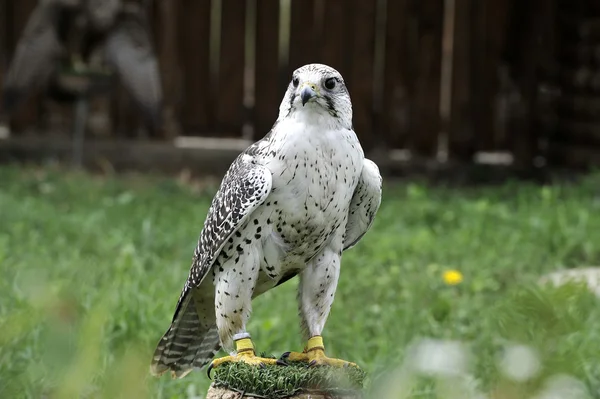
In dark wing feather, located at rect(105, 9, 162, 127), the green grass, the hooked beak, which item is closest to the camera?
the hooked beak

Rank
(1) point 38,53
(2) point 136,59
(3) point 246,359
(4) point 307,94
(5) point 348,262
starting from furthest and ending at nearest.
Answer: (2) point 136,59, (1) point 38,53, (5) point 348,262, (3) point 246,359, (4) point 307,94

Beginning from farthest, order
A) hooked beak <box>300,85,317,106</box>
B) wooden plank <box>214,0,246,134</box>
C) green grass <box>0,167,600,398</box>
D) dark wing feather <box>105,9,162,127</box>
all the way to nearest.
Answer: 1. wooden plank <box>214,0,246,134</box>
2. dark wing feather <box>105,9,162,127</box>
3. green grass <box>0,167,600,398</box>
4. hooked beak <box>300,85,317,106</box>

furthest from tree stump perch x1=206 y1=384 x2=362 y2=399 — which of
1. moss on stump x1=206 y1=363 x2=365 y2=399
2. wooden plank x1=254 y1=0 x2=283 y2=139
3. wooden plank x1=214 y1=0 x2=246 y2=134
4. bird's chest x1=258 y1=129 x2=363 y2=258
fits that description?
wooden plank x1=214 y1=0 x2=246 y2=134

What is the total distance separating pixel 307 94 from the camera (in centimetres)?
219

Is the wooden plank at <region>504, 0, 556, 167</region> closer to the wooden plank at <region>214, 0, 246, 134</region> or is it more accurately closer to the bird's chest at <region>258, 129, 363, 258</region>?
the wooden plank at <region>214, 0, 246, 134</region>

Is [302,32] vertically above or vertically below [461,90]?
above

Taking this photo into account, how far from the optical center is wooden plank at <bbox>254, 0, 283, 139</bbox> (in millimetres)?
8438

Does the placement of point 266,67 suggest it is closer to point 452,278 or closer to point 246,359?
point 452,278

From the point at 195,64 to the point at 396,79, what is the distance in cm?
177

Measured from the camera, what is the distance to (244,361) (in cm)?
229

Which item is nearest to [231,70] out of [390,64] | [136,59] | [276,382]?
[136,59]

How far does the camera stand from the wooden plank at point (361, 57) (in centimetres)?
840

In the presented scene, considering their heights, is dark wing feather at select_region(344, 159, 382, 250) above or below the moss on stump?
above

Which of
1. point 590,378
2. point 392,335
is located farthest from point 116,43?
point 590,378
